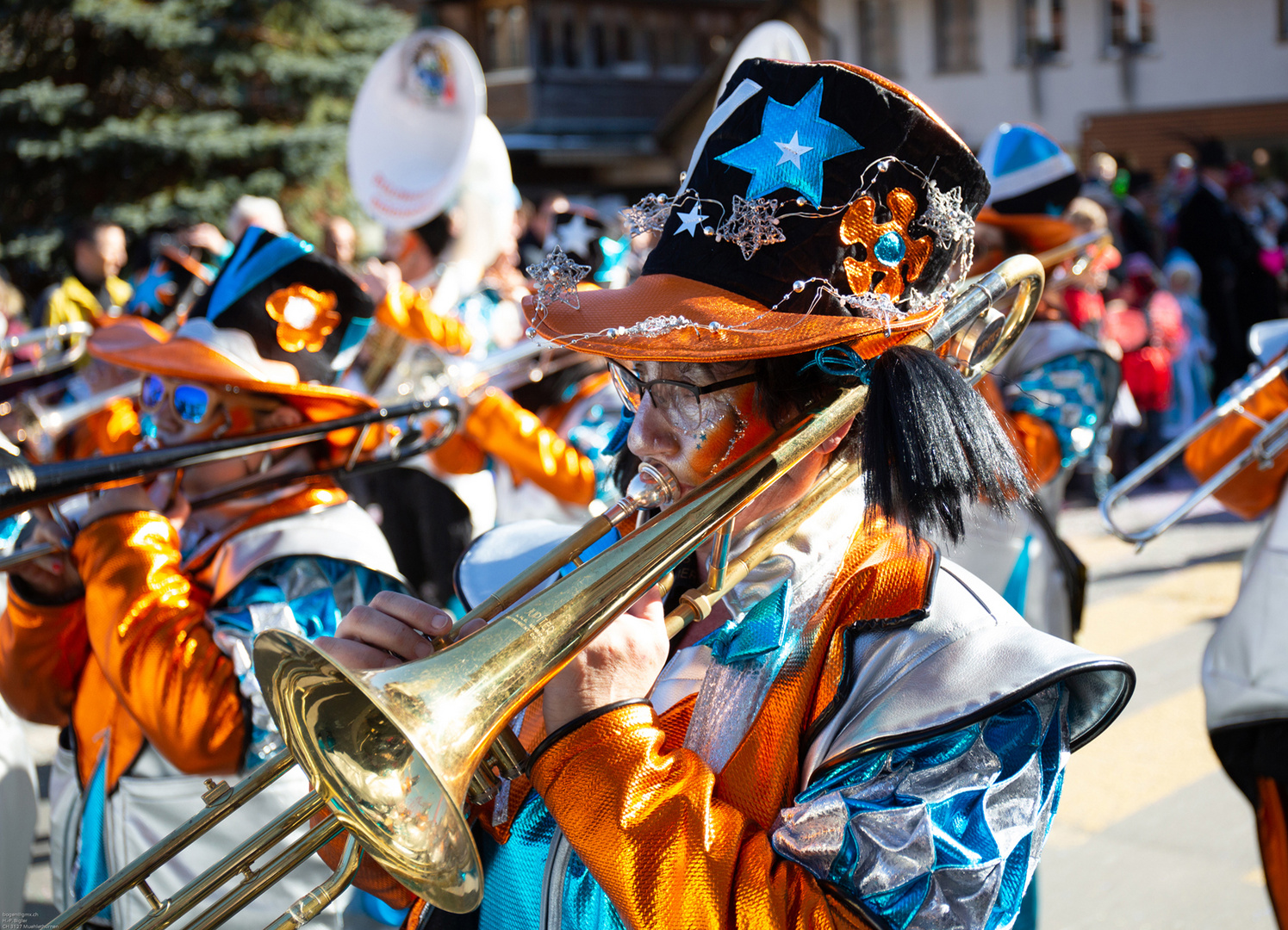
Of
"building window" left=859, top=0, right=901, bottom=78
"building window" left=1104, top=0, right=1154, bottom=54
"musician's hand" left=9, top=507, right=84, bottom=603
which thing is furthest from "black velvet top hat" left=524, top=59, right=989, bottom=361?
"building window" left=859, top=0, right=901, bottom=78

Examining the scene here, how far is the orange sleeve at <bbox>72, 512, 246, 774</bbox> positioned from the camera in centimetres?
191

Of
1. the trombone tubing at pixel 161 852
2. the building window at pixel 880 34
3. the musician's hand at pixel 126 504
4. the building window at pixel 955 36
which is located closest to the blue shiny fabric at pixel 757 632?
the trombone tubing at pixel 161 852

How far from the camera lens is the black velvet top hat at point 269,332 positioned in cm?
220

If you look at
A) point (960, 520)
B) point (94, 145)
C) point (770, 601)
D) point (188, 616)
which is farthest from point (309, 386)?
point (94, 145)

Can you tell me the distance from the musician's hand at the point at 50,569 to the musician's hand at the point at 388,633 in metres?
1.17

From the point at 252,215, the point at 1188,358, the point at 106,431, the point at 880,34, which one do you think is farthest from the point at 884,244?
the point at 880,34

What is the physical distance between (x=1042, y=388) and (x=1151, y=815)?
63.5 inches

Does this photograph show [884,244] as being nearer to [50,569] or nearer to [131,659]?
[131,659]

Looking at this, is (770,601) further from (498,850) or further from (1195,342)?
(1195,342)

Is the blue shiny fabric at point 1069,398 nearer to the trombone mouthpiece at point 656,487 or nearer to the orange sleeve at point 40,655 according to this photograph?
the trombone mouthpiece at point 656,487

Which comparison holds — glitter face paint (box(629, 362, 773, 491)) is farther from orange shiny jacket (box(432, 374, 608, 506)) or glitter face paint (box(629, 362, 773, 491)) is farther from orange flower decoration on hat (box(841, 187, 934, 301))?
orange shiny jacket (box(432, 374, 608, 506))

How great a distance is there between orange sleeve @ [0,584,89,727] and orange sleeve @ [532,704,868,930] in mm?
1410

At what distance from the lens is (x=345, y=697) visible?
1.21 meters

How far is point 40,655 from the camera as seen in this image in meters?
2.20
